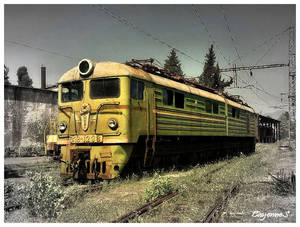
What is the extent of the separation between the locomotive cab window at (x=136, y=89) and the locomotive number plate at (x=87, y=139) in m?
1.57

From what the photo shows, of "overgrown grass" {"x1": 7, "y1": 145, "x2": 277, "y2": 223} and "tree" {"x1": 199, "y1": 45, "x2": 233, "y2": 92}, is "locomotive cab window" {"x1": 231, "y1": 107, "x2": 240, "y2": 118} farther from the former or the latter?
"tree" {"x1": 199, "y1": 45, "x2": 233, "y2": 92}

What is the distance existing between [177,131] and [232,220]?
6.04m

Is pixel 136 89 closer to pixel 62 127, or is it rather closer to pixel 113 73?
pixel 113 73

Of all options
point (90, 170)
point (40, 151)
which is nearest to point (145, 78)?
point (90, 170)

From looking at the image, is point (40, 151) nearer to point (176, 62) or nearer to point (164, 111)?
point (164, 111)

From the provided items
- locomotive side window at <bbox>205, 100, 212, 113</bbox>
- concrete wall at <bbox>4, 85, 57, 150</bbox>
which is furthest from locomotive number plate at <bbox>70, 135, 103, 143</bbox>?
concrete wall at <bbox>4, 85, 57, 150</bbox>

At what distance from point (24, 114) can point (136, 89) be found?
16.8 metres

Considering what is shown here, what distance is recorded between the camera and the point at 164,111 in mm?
11000

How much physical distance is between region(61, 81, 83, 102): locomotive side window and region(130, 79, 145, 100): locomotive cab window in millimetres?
1720

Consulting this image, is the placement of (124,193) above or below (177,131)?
below

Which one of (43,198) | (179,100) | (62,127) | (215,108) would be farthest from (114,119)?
(215,108)

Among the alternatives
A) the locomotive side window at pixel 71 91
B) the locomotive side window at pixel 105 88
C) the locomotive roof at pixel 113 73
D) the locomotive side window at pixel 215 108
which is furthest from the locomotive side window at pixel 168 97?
the locomotive side window at pixel 215 108

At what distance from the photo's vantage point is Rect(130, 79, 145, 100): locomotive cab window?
949cm

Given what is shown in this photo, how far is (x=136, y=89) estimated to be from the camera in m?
9.70
